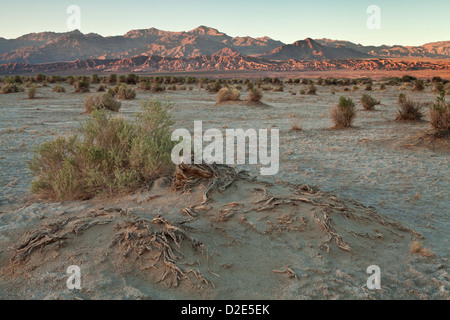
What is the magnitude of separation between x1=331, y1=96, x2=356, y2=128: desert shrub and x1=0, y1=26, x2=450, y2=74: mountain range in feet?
322

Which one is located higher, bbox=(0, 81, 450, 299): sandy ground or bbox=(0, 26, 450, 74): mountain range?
bbox=(0, 26, 450, 74): mountain range

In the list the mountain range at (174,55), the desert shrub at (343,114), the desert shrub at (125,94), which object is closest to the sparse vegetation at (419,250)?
the desert shrub at (343,114)

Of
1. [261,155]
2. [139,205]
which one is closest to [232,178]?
[139,205]

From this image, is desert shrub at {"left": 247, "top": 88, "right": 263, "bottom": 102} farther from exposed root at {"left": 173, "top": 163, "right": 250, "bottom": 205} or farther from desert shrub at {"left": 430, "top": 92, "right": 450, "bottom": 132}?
exposed root at {"left": 173, "top": 163, "right": 250, "bottom": 205}

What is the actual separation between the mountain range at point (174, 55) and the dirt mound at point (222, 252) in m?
105

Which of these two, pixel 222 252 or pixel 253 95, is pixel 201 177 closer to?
pixel 222 252

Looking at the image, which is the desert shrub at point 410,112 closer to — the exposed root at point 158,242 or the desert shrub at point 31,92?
the exposed root at point 158,242

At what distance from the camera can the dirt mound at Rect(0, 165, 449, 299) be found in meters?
3.12

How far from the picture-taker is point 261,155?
913cm

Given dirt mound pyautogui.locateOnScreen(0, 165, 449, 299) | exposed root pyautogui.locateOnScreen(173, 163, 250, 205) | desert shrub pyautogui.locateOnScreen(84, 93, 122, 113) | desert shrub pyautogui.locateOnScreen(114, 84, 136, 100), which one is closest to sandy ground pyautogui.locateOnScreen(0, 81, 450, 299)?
dirt mound pyautogui.locateOnScreen(0, 165, 449, 299)

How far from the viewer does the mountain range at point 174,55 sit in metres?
110
